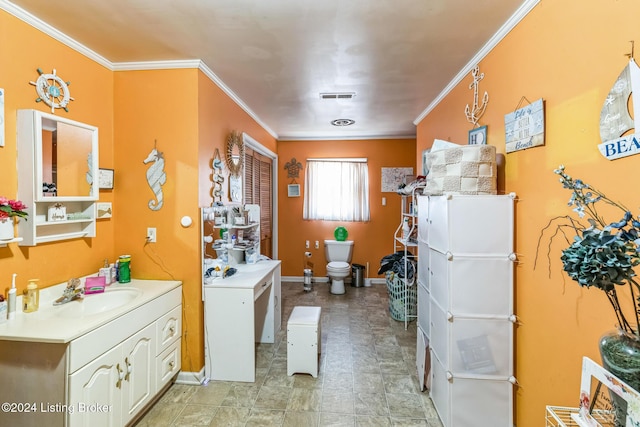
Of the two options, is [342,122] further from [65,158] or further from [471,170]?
[65,158]

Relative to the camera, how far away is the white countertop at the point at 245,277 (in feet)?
7.65

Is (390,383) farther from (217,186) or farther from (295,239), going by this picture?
(295,239)

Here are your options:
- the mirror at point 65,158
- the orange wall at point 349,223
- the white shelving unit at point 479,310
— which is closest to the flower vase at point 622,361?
the white shelving unit at point 479,310

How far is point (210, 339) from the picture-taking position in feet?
7.71

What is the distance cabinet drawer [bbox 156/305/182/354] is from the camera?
2037 millimetres

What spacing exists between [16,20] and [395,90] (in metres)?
2.73

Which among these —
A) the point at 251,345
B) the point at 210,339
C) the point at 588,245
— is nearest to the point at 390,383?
the point at 251,345

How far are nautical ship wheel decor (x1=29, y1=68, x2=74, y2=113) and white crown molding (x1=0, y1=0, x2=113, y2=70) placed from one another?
0.22 metres

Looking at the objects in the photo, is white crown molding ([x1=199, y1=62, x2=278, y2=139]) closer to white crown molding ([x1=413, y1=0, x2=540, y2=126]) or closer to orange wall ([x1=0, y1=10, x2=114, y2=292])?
orange wall ([x1=0, y1=10, x2=114, y2=292])

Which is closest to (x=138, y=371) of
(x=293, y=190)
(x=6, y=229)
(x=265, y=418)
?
(x=265, y=418)

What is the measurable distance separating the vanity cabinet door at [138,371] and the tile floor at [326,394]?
0.21 metres

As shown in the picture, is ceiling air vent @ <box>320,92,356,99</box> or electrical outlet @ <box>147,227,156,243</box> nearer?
electrical outlet @ <box>147,227,156,243</box>

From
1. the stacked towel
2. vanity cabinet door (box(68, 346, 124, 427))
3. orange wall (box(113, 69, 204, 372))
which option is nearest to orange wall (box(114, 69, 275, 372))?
orange wall (box(113, 69, 204, 372))

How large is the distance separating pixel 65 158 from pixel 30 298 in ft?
2.85
